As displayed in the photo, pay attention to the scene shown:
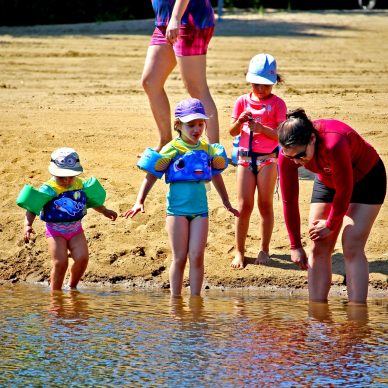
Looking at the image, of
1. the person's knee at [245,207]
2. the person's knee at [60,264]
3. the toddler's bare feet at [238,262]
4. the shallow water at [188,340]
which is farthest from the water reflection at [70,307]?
the person's knee at [245,207]

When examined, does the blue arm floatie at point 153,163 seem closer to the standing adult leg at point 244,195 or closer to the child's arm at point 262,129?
the child's arm at point 262,129

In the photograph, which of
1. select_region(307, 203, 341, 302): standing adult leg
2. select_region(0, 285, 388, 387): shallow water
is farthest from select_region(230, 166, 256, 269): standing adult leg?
select_region(307, 203, 341, 302): standing adult leg

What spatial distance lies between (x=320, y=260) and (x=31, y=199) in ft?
6.64

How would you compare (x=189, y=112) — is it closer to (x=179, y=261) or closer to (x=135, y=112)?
(x=179, y=261)

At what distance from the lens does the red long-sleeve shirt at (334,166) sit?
21.7 ft

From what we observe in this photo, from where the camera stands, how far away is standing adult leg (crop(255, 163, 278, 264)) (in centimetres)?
825

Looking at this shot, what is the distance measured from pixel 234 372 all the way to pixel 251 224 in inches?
130

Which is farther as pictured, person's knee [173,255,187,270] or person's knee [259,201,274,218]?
person's knee [259,201,274,218]

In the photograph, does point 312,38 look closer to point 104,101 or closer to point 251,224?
point 104,101

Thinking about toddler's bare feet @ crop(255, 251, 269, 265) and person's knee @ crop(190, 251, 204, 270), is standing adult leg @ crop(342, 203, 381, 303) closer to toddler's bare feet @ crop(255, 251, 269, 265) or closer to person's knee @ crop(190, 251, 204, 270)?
person's knee @ crop(190, 251, 204, 270)

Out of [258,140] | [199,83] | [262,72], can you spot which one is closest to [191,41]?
[199,83]

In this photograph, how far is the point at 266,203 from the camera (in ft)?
27.3

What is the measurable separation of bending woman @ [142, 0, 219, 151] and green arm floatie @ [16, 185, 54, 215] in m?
1.82

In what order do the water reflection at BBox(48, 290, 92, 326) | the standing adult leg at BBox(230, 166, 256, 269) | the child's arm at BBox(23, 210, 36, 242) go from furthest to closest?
the standing adult leg at BBox(230, 166, 256, 269) < the child's arm at BBox(23, 210, 36, 242) < the water reflection at BBox(48, 290, 92, 326)
